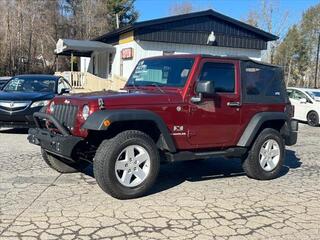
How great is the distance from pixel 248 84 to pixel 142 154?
2295mm

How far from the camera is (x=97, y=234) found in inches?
178

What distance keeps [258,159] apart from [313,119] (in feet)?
36.9

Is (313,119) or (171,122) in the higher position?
(171,122)

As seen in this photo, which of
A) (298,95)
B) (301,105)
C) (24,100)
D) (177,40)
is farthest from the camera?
(177,40)

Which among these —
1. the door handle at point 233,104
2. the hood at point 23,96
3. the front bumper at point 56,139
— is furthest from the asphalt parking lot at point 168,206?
the hood at point 23,96

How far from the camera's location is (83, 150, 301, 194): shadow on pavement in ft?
22.5

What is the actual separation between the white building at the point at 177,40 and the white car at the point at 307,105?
7.32 m

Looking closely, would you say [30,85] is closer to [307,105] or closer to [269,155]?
[269,155]

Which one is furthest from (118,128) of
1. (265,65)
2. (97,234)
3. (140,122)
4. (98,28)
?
(98,28)

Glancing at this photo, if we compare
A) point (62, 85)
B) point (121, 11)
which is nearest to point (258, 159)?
point (62, 85)

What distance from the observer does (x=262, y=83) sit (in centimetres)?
736

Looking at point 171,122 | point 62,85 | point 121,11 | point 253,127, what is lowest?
point 253,127

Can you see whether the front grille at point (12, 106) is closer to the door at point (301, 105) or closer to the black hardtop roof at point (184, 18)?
the door at point (301, 105)

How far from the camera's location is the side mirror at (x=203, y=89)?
609cm
